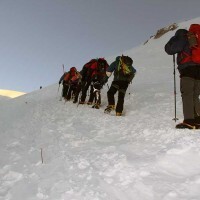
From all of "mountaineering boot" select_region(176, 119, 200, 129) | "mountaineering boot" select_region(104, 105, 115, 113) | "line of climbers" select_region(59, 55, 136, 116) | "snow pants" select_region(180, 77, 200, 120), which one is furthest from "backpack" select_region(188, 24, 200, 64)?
"mountaineering boot" select_region(104, 105, 115, 113)

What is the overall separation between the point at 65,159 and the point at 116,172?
4.15ft

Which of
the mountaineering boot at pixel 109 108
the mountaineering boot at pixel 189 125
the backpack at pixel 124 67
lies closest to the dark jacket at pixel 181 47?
the mountaineering boot at pixel 189 125

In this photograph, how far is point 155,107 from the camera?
1112 centimetres

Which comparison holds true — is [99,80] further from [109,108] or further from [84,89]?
[109,108]

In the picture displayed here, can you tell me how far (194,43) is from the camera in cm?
784

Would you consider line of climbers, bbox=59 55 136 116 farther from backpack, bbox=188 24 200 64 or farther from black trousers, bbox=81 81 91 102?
backpack, bbox=188 24 200 64

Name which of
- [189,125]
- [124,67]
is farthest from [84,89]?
[189,125]

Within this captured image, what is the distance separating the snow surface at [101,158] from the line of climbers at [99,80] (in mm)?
1141

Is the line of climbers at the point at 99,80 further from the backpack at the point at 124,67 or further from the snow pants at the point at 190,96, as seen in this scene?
the snow pants at the point at 190,96

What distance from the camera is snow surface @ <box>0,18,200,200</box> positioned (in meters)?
4.61

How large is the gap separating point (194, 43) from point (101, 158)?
3.69m

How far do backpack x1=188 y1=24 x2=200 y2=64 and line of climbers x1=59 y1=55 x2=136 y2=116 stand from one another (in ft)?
11.8

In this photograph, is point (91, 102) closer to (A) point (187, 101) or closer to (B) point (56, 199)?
(A) point (187, 101)

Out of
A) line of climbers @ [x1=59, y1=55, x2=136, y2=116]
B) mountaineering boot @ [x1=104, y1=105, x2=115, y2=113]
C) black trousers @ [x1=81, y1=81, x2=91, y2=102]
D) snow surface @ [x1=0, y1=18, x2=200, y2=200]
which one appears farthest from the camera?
black trousers @ [x1=81, y1=81, x2=91, y2=102]
